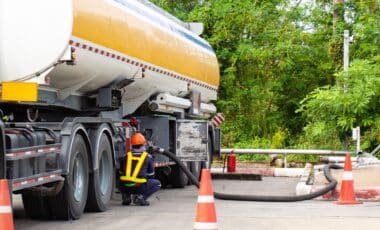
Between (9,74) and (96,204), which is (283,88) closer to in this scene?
(96,204)

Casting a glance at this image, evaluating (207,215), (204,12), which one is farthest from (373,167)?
(204,12)

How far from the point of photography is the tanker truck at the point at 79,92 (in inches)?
428

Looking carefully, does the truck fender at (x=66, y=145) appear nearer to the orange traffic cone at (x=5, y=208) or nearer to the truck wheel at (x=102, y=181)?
the truck wheel at (x=102, y=181)

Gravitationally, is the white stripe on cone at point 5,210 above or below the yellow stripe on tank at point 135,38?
below

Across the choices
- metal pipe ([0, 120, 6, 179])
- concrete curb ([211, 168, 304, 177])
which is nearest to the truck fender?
Answer: metal pipe ([0, 120, 6, 179])

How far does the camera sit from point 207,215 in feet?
27.8

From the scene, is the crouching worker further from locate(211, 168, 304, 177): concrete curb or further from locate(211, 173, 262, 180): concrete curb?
locate(211, 168, 304, 177): concrete curb

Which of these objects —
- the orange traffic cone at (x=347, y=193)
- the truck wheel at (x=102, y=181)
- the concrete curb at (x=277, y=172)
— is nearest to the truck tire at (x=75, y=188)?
the truck wheel at (x=102, y=181)

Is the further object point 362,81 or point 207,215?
point 362,81

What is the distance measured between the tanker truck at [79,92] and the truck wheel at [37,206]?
0.05ft

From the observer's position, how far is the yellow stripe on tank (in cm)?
1197

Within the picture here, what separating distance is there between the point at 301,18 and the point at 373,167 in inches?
741

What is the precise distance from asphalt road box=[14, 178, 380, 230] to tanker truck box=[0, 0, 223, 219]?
42 cm

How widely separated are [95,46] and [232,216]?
10.3ft
